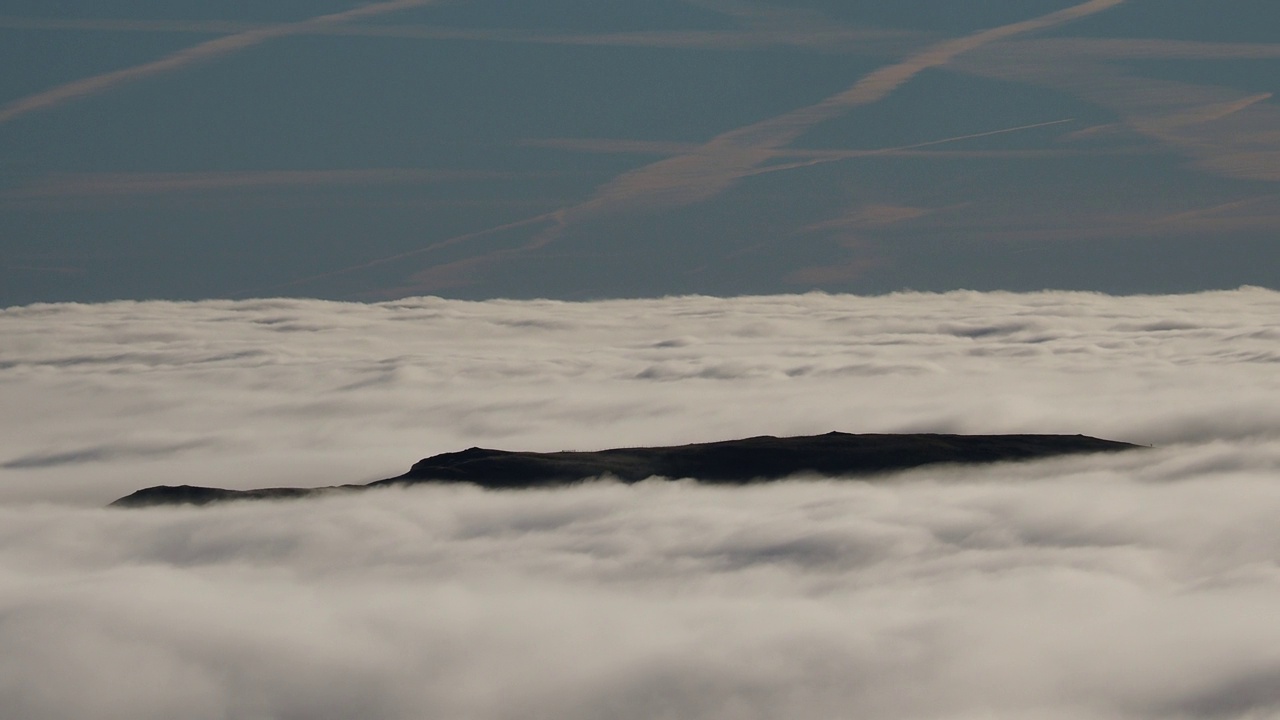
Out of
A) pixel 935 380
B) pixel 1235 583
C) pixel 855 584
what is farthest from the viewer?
pixel 935 380

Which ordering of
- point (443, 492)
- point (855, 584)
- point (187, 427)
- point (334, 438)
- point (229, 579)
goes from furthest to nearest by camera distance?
point (187, 427) < point (334, 438) < point (443, 492) < point (229, 579) < point (855, 584)

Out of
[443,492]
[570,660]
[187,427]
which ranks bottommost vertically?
[570,660]

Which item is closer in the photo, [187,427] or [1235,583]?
[1235,583]

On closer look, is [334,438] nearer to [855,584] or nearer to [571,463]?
[571,463]

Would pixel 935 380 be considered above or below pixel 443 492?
above

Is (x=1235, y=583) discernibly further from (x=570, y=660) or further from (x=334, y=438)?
(x=334, y=438)

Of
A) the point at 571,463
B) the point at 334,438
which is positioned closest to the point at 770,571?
the point at 571,463
